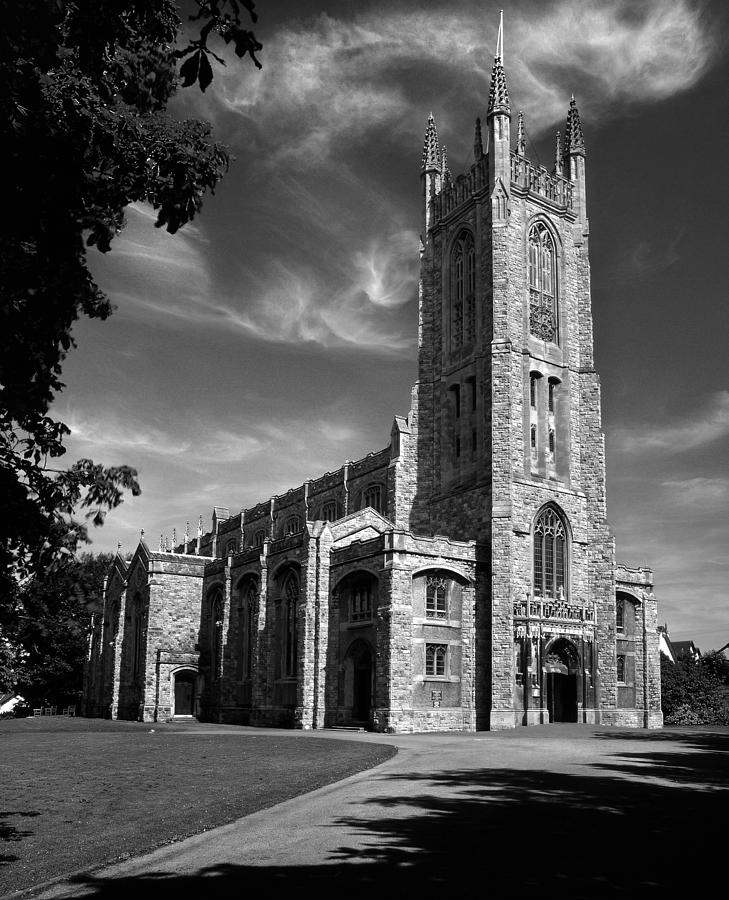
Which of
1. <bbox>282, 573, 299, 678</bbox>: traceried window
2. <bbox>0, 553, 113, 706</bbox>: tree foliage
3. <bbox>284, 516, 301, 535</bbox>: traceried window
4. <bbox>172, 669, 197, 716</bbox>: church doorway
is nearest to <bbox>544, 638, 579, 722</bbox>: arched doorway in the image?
<bbox>282, 573, 299, 678</bbox>: traceried window

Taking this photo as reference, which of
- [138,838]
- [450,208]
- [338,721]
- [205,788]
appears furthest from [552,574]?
[138,838]

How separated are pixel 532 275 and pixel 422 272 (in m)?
7.01

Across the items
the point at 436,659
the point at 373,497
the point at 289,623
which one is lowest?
the point at 436,659

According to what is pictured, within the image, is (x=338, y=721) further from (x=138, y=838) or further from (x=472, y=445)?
(x=138, y=838)

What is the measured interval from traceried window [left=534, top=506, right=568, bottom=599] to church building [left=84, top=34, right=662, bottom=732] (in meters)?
0.10

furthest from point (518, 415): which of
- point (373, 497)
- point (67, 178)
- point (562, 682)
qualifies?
point (67, 178)

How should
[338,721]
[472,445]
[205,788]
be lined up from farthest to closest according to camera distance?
[472,445] < [338,721] < [205,788]

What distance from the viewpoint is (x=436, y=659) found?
4175 centimetres

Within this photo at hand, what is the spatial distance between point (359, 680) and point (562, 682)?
32.8ft

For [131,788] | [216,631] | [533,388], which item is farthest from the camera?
[216,631]

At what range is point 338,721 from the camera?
43406 millimetres

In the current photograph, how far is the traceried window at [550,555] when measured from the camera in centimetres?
4484

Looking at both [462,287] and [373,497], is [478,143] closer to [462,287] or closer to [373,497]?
[462,287]

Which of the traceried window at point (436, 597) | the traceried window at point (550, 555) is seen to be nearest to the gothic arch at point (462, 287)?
the traceried window at point (550, 555)
